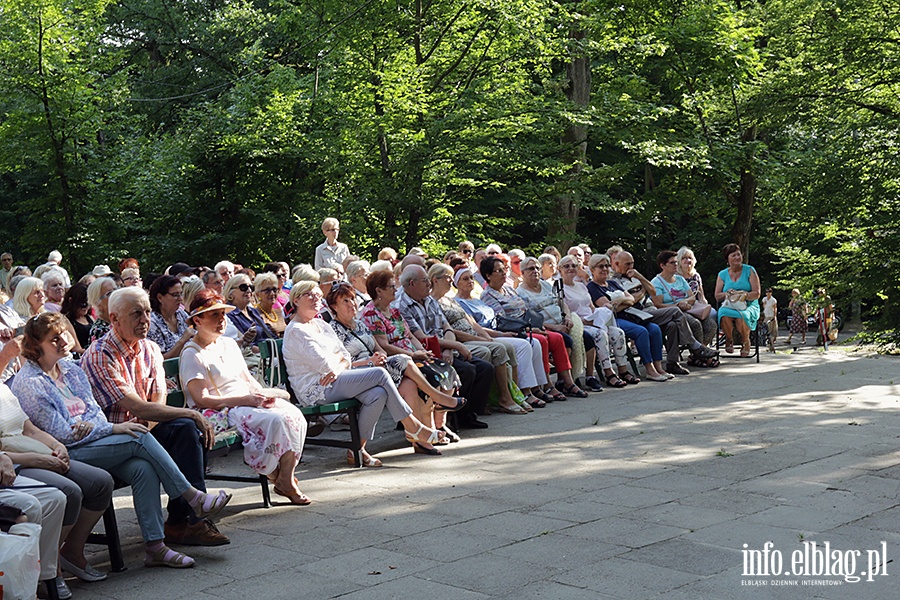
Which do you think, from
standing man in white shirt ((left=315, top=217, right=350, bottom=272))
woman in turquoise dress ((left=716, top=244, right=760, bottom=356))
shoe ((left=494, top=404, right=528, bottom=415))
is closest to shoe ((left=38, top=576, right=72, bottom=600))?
shoe ((left=494, top=404, right=528, bottom=415))

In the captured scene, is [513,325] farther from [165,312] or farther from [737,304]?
[737,304]

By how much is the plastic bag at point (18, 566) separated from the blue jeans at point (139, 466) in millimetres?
907

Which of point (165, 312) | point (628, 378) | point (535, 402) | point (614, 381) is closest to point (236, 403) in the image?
point (165, 312)

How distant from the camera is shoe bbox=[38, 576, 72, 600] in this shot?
15.1 ft

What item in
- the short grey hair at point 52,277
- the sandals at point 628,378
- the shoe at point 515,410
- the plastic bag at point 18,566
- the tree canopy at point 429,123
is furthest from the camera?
the tree canopy at point 429,123

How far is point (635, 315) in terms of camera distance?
11914 mm

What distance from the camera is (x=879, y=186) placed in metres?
10.3

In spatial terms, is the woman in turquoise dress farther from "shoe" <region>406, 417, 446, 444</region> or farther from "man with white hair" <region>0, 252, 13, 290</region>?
"man with white hair" <region>0, 252, 13, 290</region>

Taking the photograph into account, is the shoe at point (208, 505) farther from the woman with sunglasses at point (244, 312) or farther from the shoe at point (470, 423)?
the shoe at point (470, 423)

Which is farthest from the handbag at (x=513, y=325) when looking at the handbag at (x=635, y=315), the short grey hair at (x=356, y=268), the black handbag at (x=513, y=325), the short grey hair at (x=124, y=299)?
the short grey hair at (x=124, y=299)

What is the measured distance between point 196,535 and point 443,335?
404 cm

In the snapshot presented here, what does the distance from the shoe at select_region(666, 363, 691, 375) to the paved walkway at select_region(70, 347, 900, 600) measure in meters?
2.80

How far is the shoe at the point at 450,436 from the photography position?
8312 millimetres

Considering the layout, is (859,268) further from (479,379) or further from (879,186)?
(479,379)
